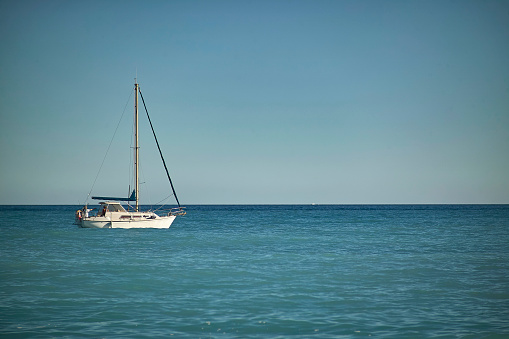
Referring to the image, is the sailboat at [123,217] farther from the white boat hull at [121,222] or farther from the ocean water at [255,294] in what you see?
the ocean water at [255,294]

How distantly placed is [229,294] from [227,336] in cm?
534

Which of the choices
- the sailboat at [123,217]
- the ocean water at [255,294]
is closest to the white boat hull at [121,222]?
the sailboat at [123,217]

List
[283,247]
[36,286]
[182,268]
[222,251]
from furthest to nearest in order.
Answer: [283,247], [222,251], [182,268], [36,286]

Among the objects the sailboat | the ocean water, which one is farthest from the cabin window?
the ocean water

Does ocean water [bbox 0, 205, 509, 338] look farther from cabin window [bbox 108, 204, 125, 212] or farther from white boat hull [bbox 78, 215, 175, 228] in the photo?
cabin window [bbox 108, 204, 125, 212]

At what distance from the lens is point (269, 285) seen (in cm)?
1998

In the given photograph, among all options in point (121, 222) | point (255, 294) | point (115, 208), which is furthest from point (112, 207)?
point (255, 294)

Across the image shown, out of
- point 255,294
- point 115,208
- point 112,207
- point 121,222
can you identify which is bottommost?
point 255,294

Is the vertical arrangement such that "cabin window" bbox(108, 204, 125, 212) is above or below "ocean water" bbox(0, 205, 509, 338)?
above

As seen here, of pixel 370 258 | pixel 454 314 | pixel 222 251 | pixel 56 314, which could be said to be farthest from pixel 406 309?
pixel 222 251

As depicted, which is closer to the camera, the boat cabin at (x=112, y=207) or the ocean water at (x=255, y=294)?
the ocean water at (x=255, y=294)

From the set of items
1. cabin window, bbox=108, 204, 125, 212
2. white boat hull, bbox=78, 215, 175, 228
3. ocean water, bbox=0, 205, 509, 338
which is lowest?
ocean water, bbox=0, 205, 509, 338

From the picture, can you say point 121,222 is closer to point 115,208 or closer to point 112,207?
point 115,208

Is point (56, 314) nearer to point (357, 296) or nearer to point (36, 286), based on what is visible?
point (36, 286)
